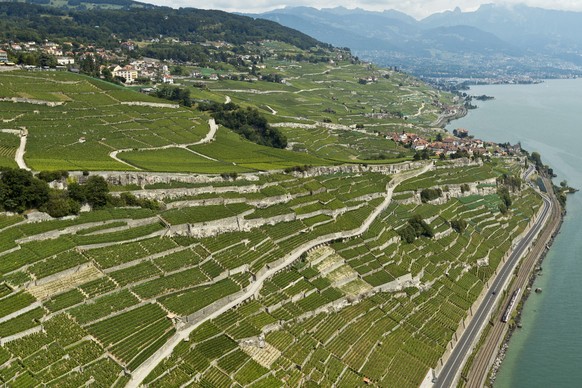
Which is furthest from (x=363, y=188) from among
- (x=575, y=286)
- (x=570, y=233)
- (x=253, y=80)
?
(x=253, y=80)

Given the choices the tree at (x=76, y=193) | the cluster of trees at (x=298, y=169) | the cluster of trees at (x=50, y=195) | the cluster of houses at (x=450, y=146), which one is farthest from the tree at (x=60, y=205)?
the cluster of houses at (x=450, y=146)

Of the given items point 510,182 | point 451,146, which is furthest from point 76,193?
point 451,146

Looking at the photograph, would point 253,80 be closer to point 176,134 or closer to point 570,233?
Result: point 176,134

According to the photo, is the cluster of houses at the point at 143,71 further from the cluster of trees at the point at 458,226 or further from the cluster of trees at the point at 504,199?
the cluster of trees at the point at 504,199

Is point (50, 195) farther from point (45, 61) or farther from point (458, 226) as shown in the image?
point (45, 61)

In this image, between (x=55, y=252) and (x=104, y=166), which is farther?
(x=104, y=166)
